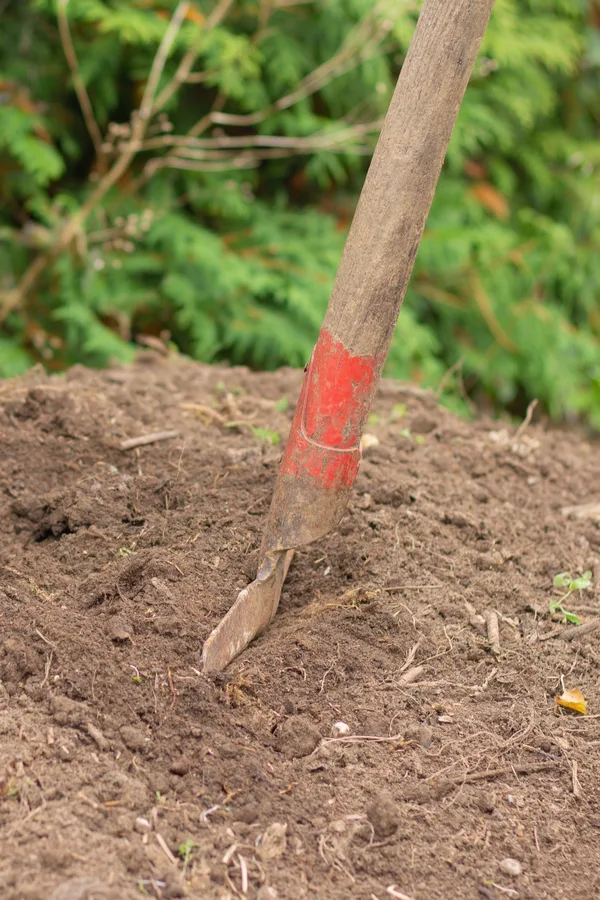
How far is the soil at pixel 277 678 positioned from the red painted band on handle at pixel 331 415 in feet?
1.12

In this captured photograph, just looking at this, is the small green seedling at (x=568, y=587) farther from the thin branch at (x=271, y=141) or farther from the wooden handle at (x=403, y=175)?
the thin branch at (x=271, y=141)

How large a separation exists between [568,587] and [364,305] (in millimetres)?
1023

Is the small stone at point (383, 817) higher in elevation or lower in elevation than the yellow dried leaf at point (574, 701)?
lower

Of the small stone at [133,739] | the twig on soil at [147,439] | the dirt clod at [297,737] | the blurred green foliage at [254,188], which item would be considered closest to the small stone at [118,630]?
the small stone at [133,739]

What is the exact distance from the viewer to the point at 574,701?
194cm

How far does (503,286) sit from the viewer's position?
5.67 m

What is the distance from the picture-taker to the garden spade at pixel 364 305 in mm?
1748

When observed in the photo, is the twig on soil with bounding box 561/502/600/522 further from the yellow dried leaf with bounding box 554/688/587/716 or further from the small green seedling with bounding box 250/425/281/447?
the small green seedling with bounding box 250/425/281/447

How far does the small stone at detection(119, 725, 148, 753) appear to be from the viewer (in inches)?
65.4

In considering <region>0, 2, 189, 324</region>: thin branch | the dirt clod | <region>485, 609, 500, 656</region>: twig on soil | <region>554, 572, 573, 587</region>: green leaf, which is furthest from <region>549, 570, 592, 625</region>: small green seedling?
<region>0, 2, 189, 324</region>: thin branch

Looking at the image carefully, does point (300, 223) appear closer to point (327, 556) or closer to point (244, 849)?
point (327, 556)

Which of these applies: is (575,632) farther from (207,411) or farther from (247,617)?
(207,411)

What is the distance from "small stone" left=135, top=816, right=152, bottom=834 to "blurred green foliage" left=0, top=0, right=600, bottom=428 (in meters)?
2.96

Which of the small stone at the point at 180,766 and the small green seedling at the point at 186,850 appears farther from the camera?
the small stone at the point at 180,766
